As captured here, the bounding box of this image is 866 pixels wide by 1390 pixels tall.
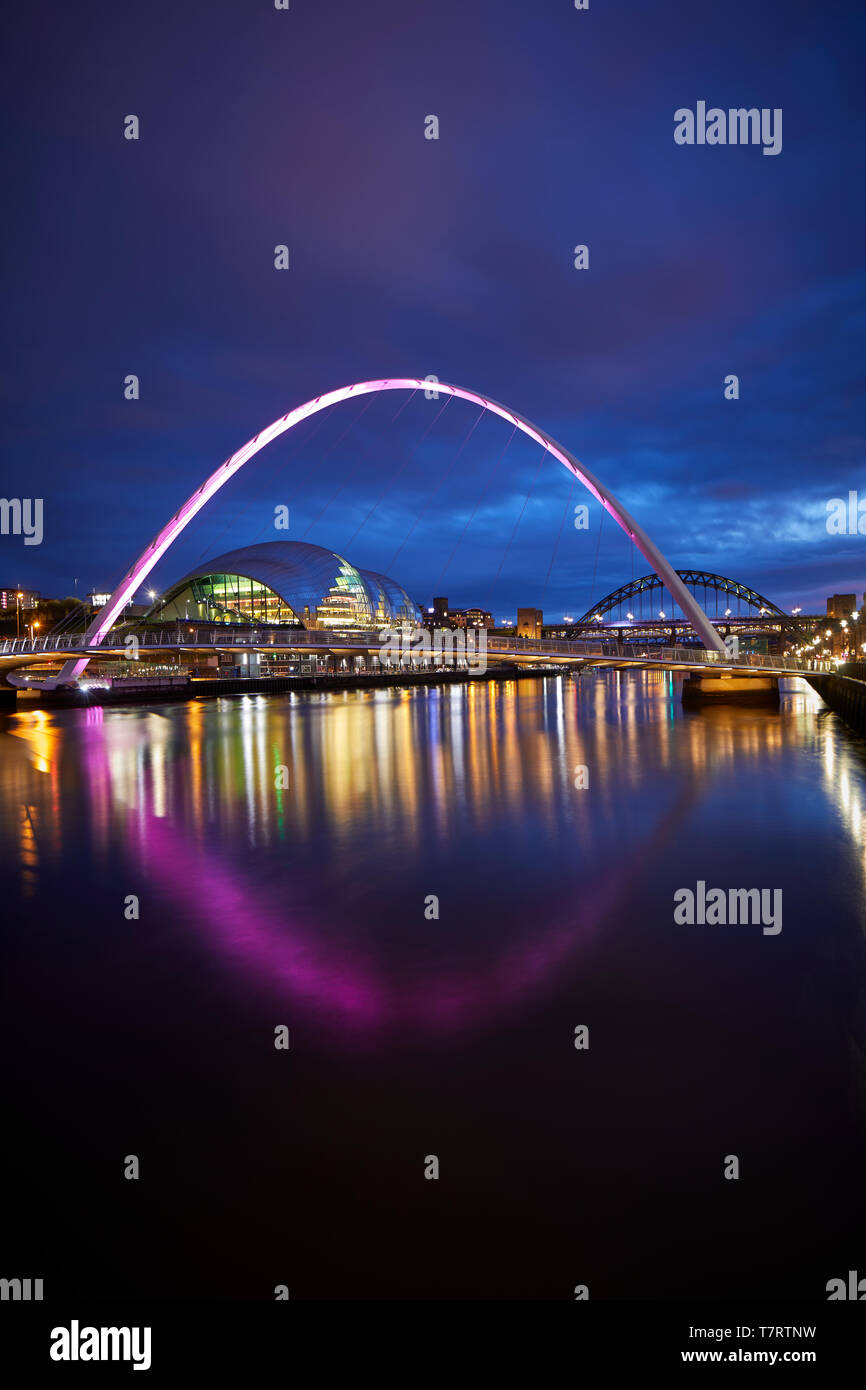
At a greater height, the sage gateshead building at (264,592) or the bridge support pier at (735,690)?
the sage gateshead building at (264,592)

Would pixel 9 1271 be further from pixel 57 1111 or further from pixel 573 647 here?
pixel 573 647

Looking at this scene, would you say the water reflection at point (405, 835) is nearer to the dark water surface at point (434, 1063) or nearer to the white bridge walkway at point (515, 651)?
the dark water surface at point (434, 1063)

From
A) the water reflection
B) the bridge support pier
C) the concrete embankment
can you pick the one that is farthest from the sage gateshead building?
the water reflection

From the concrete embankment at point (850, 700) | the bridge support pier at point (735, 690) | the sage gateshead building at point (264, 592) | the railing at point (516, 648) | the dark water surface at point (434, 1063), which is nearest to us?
the dark water surface at point (434, 1063)

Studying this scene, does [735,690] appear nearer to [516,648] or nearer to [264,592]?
[516,648]

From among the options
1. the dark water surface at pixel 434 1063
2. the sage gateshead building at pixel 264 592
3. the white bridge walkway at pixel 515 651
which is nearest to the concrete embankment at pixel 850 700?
the white bridge walkway at pixel 515 651

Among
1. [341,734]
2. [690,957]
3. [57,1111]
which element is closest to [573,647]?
[341,734]
